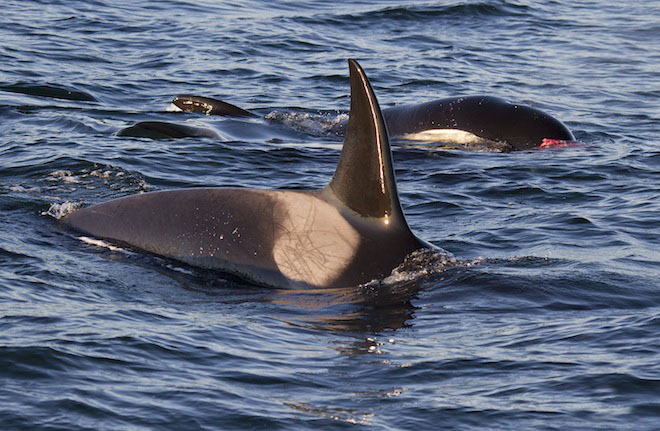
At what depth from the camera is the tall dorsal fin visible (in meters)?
8.18

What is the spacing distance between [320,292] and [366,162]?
996 millimetres

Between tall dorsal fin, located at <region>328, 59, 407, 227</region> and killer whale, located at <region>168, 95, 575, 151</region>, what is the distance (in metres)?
6.22

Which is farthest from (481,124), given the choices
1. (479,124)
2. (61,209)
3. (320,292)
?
(320,292)

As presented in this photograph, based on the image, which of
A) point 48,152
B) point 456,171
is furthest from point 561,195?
point 48,152

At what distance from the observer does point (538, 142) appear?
14430 mm

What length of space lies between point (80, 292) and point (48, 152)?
17.0ft

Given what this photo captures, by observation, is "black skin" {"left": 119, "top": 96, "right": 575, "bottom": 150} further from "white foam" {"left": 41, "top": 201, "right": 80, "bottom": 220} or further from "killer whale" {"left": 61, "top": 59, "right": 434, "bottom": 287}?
"killer whale" {"left": 61, "top": 59, "right": 434, "bottom": 287}

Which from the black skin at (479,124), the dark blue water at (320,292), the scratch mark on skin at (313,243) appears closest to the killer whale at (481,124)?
the black skin at (479,124)

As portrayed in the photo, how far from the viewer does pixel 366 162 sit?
8.28 metres

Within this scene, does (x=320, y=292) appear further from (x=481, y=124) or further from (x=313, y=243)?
(x=481, y=124)

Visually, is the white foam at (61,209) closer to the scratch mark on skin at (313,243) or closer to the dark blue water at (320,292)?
the dark blue water at (320,292)

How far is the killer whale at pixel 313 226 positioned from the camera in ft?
27.2

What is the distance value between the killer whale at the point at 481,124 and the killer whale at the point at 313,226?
594 centimetres

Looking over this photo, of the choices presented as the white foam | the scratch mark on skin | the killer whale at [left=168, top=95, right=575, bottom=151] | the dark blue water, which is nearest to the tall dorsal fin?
the scratch mark on skin
